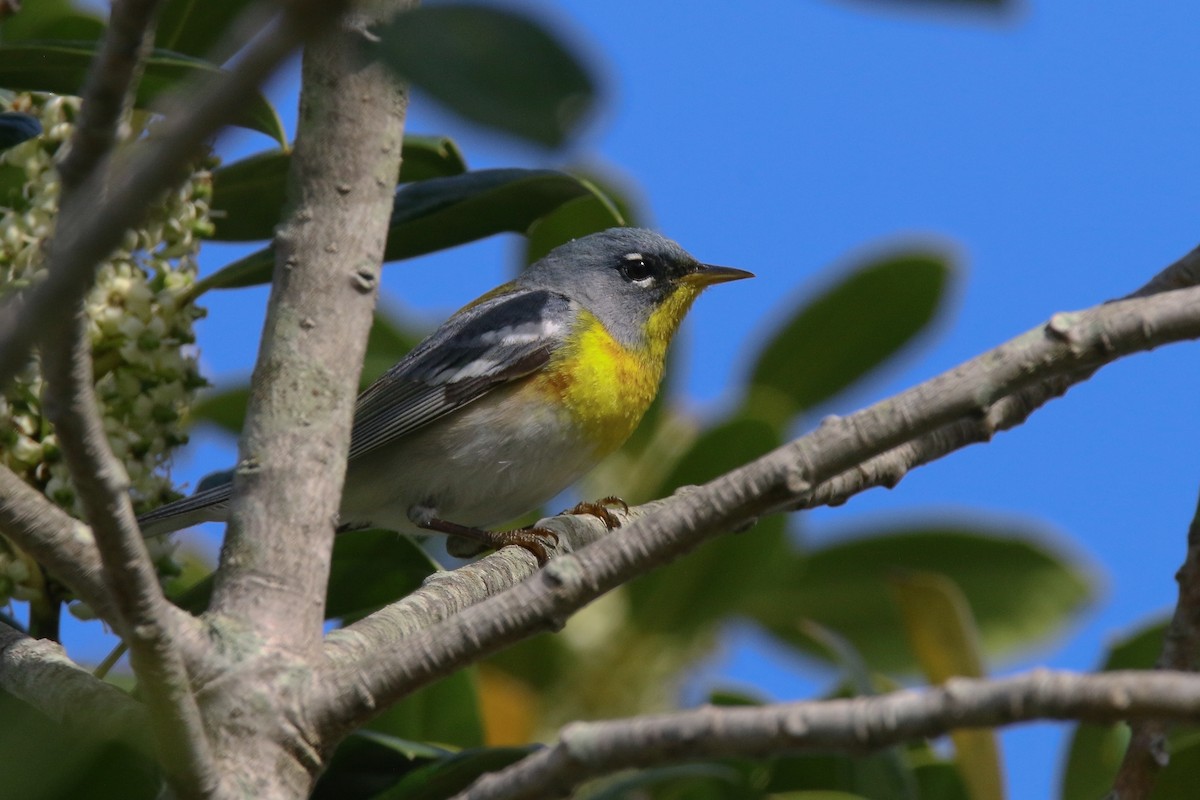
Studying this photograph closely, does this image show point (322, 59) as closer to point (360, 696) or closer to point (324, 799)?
point (360, 696)

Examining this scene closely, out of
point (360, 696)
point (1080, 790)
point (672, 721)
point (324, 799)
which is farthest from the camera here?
point (1080, 790)

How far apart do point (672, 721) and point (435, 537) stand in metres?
2.85

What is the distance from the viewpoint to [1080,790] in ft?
8.72

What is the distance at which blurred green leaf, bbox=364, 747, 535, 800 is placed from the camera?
2.14m

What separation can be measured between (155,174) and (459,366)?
299cm

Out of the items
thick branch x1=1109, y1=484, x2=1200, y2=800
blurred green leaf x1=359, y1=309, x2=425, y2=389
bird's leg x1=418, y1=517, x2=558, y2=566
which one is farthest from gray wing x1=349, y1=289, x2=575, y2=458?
thick branch x1=1109, y1=484, x2=1200, y2=800

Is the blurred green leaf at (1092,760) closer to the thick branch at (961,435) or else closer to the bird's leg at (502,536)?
the thick branch at (961,435)

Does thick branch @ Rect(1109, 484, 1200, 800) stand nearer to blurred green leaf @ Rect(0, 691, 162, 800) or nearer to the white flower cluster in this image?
blurred green leaf @ Rect(0, 691, 162, 800)

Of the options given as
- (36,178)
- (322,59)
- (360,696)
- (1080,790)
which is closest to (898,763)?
(1080,790)

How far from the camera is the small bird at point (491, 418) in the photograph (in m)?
3.61

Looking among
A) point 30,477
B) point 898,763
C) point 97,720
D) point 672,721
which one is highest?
point 30,477

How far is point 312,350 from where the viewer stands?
6.88 feet

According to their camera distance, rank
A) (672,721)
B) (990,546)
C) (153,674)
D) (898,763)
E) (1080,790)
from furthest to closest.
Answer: (990,546) < (1080,790) < (898,763) < (153,674) < (672,721)

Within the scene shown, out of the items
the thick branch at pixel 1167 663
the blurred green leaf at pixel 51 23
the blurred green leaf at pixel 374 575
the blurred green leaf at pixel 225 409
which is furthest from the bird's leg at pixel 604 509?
the blurred green leaf at pixel 51 23
